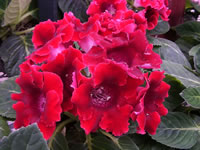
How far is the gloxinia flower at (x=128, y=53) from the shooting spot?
54 cm

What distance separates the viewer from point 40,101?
1.89 feet

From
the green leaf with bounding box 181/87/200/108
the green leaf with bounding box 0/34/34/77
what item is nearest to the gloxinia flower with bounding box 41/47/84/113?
the green leaf with bounding box 181/87/200/108

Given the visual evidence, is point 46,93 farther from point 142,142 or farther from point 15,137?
point 142,142

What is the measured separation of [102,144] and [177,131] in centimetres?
26

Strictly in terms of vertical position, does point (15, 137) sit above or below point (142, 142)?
above

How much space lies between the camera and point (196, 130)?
0.86 m

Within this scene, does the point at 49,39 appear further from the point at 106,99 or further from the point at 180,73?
the point at 180,73

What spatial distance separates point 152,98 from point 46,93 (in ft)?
0.83

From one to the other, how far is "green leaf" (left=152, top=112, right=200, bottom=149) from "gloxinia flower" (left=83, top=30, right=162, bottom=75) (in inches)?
11.9

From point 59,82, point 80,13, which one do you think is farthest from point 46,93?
point 80,13

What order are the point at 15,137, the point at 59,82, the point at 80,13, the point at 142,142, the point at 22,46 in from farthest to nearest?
the point at 80,13 → the point at 22,46 → the point at 142,142 → the point at 59,82 → the point at 15,137

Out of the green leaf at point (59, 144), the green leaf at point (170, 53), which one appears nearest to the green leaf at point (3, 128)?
the green leaf at point (59, 144)

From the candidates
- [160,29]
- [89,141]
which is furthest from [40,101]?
[160,29]

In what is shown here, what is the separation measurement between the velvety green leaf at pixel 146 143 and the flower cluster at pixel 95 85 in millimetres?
210
